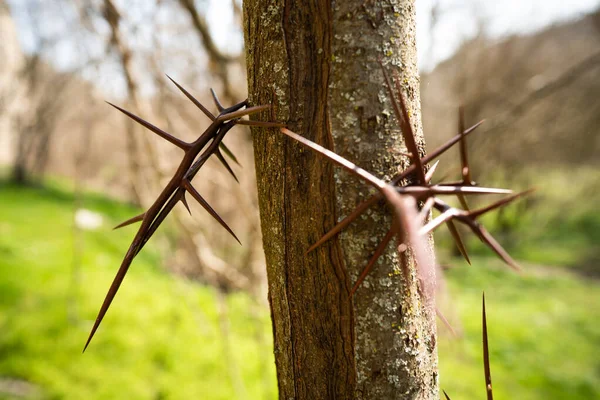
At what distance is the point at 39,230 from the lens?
225 inches

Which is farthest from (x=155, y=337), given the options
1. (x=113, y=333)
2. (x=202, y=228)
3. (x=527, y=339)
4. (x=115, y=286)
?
(x=527, y=339)

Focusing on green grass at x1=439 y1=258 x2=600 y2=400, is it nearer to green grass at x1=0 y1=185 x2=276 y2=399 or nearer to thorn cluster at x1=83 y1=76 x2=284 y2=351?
green grass at x1=0 y1=185 x2=276 y2=399

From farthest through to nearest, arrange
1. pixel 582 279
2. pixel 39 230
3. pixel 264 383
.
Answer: pixel 582 279 → pixel 39 230 → pixel 264 383

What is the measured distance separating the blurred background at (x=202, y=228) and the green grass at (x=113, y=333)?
0.06ft

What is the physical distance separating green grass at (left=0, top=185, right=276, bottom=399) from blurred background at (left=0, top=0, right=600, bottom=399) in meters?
0.02

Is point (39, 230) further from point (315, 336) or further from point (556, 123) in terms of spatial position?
point (556, 123)

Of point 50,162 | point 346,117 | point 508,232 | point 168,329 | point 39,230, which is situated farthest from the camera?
point 508,232

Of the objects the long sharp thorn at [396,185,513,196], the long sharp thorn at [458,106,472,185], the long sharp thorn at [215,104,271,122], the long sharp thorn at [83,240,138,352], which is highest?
the long sharp thorn at [215,104,271,122]

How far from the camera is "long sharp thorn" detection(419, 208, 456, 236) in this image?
0.35 meters

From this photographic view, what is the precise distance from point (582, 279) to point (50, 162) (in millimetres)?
13325

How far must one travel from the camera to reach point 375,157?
47 cm

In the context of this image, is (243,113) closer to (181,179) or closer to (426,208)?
(181,179)

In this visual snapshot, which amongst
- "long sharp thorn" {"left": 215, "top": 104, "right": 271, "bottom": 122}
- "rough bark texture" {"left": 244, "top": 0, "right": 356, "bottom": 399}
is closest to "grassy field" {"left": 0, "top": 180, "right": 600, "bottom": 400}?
"rough bark texture" {"left": 244, "top": 0, "right": 356, "bottom": 399}

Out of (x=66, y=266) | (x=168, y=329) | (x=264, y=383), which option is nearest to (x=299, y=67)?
(x=264, y=383)
